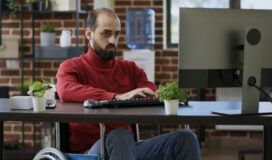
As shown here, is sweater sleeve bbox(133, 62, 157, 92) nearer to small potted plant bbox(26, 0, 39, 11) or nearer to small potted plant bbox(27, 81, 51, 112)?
small potted plant bbox(27, 81, 51, 112)

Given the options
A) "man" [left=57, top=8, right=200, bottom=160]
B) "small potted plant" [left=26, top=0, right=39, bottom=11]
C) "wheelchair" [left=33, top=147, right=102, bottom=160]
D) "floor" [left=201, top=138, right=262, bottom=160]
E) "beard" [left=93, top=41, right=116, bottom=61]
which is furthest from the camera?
"small potted plant" [left=26, top=0, right=39, bottom=11]

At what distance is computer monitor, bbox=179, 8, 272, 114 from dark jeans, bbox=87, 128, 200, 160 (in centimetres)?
29

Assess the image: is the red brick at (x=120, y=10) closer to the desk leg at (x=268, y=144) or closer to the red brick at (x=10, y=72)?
the red brick at (x=10, y=72)

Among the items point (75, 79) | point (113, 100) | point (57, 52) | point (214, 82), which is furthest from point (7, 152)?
point (214, 82)

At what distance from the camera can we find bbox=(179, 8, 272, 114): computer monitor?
77.4 inches

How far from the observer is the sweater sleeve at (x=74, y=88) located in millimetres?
2250

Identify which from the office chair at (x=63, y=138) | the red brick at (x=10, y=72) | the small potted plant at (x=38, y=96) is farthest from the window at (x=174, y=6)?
the small potted plant at (x=38, y=96)

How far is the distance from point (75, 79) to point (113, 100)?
36 centimetres

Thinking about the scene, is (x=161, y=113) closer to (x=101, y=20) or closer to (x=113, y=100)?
(x=113, y=100)

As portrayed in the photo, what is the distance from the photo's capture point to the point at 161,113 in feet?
6.39

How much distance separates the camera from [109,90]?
8.28ft

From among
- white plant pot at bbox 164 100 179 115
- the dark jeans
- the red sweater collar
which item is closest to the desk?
white plant pot at bbox 164 100 179 115

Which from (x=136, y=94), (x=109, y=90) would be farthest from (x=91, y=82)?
(x=136, y=94)

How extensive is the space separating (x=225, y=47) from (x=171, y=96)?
315 millimetres
